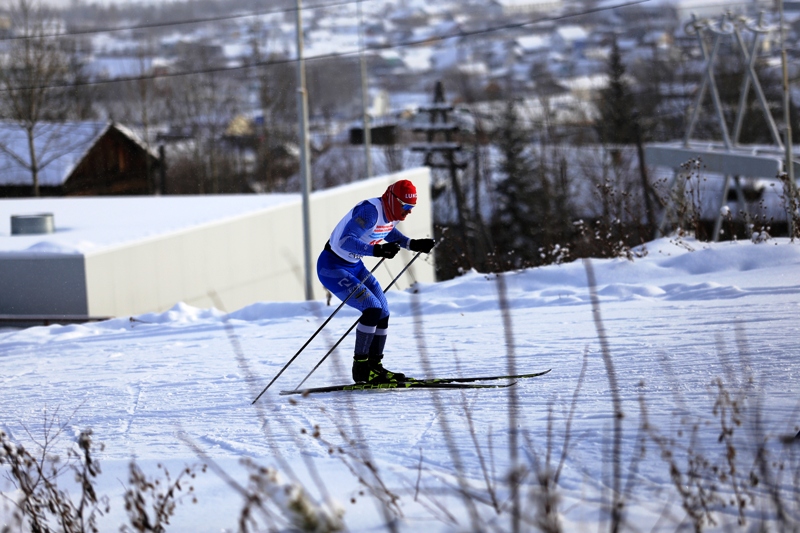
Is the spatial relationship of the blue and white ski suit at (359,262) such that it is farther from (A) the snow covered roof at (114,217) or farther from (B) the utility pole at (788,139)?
(A) the snow covered roof at (114,217)

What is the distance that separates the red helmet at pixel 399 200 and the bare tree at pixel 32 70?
119 feet

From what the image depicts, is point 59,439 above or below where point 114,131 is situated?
below

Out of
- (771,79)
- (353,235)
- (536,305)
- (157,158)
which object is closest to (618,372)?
(353,235)

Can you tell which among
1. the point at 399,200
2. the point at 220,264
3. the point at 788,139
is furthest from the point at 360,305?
the point at 220,264

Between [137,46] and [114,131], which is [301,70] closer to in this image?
[114,131]

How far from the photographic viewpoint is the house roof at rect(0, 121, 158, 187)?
3672cm

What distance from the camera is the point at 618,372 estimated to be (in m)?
6.02

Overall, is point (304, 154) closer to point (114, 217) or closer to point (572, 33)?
point (114, 217)

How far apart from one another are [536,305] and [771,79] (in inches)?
1777

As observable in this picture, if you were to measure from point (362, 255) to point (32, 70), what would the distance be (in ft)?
129

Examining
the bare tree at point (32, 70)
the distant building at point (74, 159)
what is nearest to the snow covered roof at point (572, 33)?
the bare tree at point (32, 70)

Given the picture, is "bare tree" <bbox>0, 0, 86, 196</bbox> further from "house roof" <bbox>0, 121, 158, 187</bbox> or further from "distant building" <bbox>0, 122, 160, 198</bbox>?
"distant building" <bbox>0, 122, 160, 198</bbox>

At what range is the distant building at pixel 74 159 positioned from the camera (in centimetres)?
3688

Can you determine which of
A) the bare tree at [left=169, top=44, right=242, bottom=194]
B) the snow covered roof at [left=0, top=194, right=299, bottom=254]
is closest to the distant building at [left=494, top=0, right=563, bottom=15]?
the bare tree at [left=169, top=44, right=242, bottom=194]
